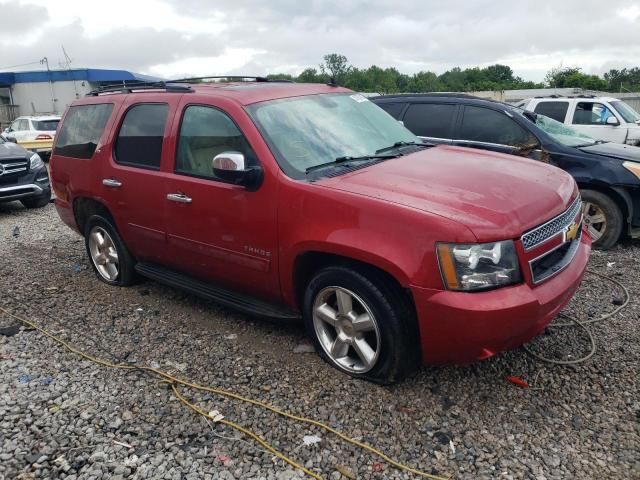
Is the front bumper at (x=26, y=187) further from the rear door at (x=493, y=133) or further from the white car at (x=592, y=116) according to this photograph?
the white car at (x=592, y=116)

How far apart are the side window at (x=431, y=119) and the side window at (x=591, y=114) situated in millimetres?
6658

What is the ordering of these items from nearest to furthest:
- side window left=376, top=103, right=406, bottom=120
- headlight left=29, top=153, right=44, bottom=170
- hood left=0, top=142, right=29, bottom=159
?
side window left=376, top=103, right=406, bottom=120 → hood left=0, top=142, right=29, bottom=159 → headlight left=29, top=153, right=44, bottom=170

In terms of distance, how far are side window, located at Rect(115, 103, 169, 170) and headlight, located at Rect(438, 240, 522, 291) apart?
8.20 feet

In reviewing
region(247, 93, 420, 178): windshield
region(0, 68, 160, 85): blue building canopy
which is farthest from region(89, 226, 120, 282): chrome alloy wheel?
region(0, 68, 160, 85): blue building canopy

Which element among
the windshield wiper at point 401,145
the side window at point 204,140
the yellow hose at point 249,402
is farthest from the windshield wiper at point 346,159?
the yellow hose at point 249,402

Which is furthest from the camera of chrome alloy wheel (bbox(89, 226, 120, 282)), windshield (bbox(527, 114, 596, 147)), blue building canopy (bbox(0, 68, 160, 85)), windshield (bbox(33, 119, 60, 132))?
blue building canopy (bbox(0, 68, 160, 85))

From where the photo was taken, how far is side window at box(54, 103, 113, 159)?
4820mm

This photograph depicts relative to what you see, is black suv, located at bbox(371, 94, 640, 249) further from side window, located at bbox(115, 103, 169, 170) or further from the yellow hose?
the yellow hose

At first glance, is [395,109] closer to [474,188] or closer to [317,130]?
[317,130]

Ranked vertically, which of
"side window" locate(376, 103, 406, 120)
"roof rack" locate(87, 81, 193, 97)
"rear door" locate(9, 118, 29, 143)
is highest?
"roof rack" locate(87, 81, 193, 97)

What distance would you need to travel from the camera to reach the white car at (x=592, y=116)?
11.9m

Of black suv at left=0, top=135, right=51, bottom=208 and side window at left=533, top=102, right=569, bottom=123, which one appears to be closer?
black suv at left=0, top=135, right=51, bottom=208

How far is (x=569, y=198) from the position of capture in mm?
3424

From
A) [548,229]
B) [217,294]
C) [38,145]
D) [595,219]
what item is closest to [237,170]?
[217,294]
